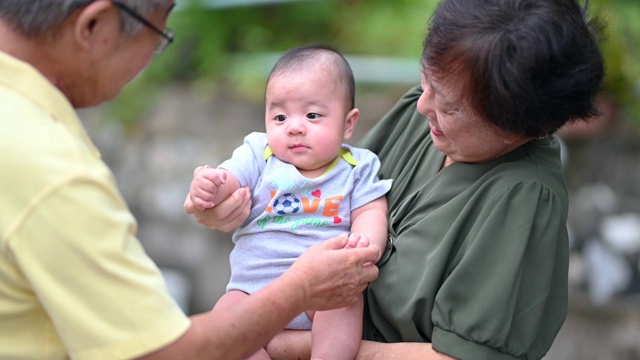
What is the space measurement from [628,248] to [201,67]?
3.28 m

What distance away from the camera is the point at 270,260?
117 inches

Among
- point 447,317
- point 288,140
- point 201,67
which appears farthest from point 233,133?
point 447,317

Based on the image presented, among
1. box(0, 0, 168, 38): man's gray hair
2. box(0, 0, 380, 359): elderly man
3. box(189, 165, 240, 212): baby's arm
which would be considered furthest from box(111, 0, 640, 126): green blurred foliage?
box(0, 0, 168, 38): man's gray hair

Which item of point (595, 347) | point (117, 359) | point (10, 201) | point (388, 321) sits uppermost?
point (10, 201)

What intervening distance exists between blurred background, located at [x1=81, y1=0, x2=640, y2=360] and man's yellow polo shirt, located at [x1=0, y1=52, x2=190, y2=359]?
3635 millimetres

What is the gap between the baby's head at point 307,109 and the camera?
3016mm

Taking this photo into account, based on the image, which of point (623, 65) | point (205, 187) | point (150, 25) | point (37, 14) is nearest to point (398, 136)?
point (205, 187)

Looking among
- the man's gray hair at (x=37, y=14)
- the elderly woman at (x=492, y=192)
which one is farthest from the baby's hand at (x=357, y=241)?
the man's gray hair at (x=37, y=14)

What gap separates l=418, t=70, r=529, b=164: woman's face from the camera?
A: 2725mm

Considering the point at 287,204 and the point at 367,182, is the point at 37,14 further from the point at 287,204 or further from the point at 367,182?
the point at 367,182

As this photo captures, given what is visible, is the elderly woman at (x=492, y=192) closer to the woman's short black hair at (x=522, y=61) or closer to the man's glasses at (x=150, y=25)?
the woman's short black hair at (x=522, y=61)

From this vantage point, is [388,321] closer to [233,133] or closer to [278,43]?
[233,133]

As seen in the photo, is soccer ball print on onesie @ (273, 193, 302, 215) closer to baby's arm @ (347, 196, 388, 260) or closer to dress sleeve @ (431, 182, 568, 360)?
baby's arm @ (347, 196, 388, 260)

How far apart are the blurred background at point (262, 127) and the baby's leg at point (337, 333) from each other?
2854 mm
